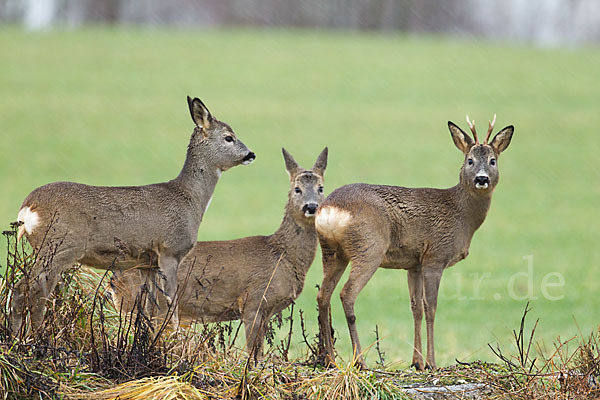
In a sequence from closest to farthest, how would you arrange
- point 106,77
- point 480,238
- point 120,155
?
point 480,238 < point 120,155 < point 106,77

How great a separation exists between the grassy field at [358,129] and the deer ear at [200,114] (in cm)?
354

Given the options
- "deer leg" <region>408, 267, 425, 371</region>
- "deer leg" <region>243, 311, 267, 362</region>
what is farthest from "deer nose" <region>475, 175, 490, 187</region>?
"deer leg" <region>243, 311, 267, 362</region>

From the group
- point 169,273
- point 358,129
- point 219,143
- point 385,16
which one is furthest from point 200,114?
point 385,16

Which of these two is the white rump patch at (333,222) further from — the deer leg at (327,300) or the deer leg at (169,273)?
the deer leg at (169,273)

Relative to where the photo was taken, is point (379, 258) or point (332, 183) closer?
point (379, 258)

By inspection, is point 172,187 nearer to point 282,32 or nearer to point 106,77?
point 106,77

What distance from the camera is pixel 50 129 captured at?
32.8 meters

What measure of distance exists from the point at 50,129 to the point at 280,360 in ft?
89.5

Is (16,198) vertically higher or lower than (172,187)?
higher

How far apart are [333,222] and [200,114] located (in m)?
1.59

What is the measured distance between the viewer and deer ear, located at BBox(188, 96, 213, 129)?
826 cm

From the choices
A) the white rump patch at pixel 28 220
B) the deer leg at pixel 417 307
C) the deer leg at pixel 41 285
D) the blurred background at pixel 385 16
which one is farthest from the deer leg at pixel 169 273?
the blurred background at pixel 385 16

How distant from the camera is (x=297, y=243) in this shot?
898cm

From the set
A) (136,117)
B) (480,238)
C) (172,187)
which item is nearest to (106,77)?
(136,117)
